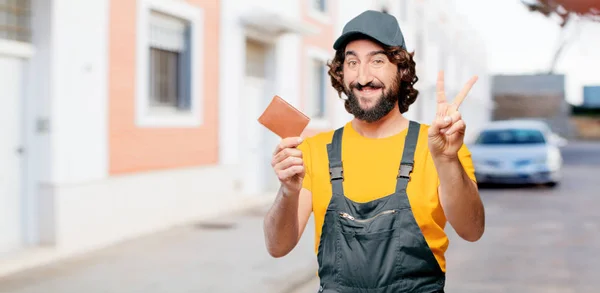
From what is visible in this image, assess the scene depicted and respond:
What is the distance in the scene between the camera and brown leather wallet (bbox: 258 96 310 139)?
2225mm

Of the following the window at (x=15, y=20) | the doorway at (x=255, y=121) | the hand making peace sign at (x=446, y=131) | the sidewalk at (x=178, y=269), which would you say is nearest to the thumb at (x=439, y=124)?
the hand making peace sign at (x=446, y=131)

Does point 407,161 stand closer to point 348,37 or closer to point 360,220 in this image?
point 360,220

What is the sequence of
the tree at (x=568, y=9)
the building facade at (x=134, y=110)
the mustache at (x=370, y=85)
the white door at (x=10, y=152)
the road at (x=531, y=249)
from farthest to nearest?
the building facade at (x=134, y=110) < the white door at (x=10, y=152) < the road at (x=531, y=249) < the mustache at (x=370, y=85) < the tree at (x=568, y=9)

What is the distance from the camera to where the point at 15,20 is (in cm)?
794

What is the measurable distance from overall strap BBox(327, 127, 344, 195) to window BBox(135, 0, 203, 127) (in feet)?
24.7

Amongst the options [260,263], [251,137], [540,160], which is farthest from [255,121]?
[260,263]

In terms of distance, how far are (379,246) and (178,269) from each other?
17.4 ft

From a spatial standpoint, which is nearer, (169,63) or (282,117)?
(282,117)

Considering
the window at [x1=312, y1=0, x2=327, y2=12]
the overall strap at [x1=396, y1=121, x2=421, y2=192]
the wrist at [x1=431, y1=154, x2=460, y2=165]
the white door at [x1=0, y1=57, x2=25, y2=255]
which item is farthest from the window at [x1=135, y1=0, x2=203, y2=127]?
the wrist at [x1=431, y1=154, x2=460, y2=165]

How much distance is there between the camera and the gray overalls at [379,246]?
7.45 feet

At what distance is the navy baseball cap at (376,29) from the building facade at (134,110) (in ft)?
17.9

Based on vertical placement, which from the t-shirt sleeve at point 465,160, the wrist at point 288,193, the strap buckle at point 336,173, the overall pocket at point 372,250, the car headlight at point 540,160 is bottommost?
the car headlight at point 540,160

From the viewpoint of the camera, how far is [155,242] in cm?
888

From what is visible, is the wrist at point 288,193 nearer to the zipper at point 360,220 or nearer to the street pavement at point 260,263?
the zipper at point 360,220
